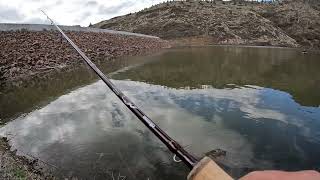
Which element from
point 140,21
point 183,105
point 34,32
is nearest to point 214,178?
point 183,105

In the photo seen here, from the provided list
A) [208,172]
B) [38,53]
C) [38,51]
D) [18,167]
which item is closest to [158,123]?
[18,167]

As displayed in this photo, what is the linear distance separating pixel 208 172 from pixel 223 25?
284 feet

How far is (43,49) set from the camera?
24.3 meters

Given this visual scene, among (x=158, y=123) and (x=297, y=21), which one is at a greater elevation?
(x=297, y=21)

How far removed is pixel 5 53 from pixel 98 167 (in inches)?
588

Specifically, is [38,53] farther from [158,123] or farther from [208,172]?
[208,172]

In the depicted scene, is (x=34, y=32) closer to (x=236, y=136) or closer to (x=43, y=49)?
(x=43, y=49)

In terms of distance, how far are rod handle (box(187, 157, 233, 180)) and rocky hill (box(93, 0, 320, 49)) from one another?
74365 mm

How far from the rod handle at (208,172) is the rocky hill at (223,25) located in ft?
244

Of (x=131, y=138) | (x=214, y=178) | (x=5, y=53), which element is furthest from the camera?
(x=5, y=53)

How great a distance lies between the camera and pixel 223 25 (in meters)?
86.6

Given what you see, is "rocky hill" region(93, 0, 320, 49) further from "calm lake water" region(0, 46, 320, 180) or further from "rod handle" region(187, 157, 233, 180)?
"rod handle" region(187, 157, 233, 180)

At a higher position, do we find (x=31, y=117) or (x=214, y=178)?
(x=214, y=178)

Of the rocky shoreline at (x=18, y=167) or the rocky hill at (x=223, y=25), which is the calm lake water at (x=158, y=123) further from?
the rocky hill at (x=223, y=25)
